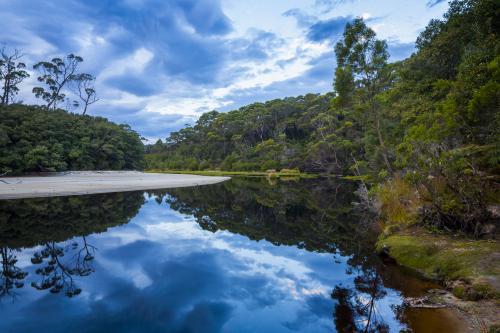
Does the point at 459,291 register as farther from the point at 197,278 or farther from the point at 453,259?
the point at 197,278

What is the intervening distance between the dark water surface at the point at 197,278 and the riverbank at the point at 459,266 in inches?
17.2

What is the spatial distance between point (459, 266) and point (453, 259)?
34cm

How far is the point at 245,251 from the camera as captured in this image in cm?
931

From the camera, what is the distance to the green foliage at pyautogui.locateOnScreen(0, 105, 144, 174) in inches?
1406

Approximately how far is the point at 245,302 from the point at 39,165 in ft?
Result: 136

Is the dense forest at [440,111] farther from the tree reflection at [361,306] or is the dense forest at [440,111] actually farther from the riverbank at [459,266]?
the tree reflection at [361,306]

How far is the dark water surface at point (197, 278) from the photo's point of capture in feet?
15.7

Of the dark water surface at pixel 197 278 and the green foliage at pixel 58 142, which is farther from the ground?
the green foliage at pixel 58 142

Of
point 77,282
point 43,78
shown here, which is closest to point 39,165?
point 43,78

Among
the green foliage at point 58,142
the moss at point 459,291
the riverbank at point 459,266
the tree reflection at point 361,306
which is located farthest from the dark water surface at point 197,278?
the green foliage at point 58,142

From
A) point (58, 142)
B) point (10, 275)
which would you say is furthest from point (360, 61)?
point (58, 142)

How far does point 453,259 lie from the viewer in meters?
6.43

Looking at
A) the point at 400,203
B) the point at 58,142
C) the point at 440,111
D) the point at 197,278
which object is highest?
the point at 58,142

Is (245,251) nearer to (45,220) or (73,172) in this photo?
(45,220)
